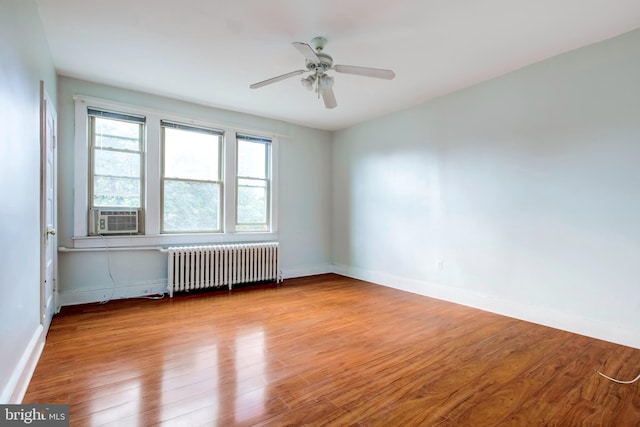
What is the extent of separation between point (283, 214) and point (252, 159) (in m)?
1.08

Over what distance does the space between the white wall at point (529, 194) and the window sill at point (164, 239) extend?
219 cm

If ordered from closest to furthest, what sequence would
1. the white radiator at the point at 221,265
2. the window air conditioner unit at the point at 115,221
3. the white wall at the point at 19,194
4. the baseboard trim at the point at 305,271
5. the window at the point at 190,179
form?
the white wall at the point at 19,194 < the window air conditioner unit at the point at 115,221 < the white radiator at the point at 221,265 < the window at the point at 190,179 < the baseboard trim at the point at 305,271

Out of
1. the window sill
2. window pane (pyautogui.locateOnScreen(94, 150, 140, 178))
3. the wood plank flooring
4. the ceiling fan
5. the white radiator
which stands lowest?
the wood plank flooring

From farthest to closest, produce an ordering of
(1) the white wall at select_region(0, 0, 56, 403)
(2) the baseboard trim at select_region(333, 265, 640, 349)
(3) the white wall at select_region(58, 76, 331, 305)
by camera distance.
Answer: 1. (3) the white wall at select_region(58, 76, 331, 305)
2. (2) the baseboard trim at select_region(333, 265, 640, 349)
3. (1) the white wall at select_region(0, 0, 56, 403)

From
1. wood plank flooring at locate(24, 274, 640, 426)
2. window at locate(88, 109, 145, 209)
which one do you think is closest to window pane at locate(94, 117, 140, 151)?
window at locate(88, 109, 145, 209)

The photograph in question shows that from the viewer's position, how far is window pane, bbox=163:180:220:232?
443 centimetres

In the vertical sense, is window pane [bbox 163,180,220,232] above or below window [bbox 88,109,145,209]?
below

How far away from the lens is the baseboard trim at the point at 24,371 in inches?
66.9

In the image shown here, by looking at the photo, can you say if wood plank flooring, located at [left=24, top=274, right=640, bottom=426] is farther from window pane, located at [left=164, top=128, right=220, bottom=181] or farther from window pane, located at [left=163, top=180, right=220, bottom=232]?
window pane, located at [left=164, top=128, right=220, bottom=181]

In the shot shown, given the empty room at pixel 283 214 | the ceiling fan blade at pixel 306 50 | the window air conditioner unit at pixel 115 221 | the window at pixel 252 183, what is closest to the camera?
the empty room at pixel 283 214

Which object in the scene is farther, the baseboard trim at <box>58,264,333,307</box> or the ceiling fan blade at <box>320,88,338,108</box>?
the baseboard trim at <box>58,264,333,307</box>

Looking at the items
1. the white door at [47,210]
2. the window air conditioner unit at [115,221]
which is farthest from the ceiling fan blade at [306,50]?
the window air conditioner unit at [115,221]

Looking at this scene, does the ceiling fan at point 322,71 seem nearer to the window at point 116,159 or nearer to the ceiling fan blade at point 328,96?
the ceiling fan blade at point 328,96

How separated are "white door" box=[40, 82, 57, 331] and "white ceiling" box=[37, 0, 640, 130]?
732mm
